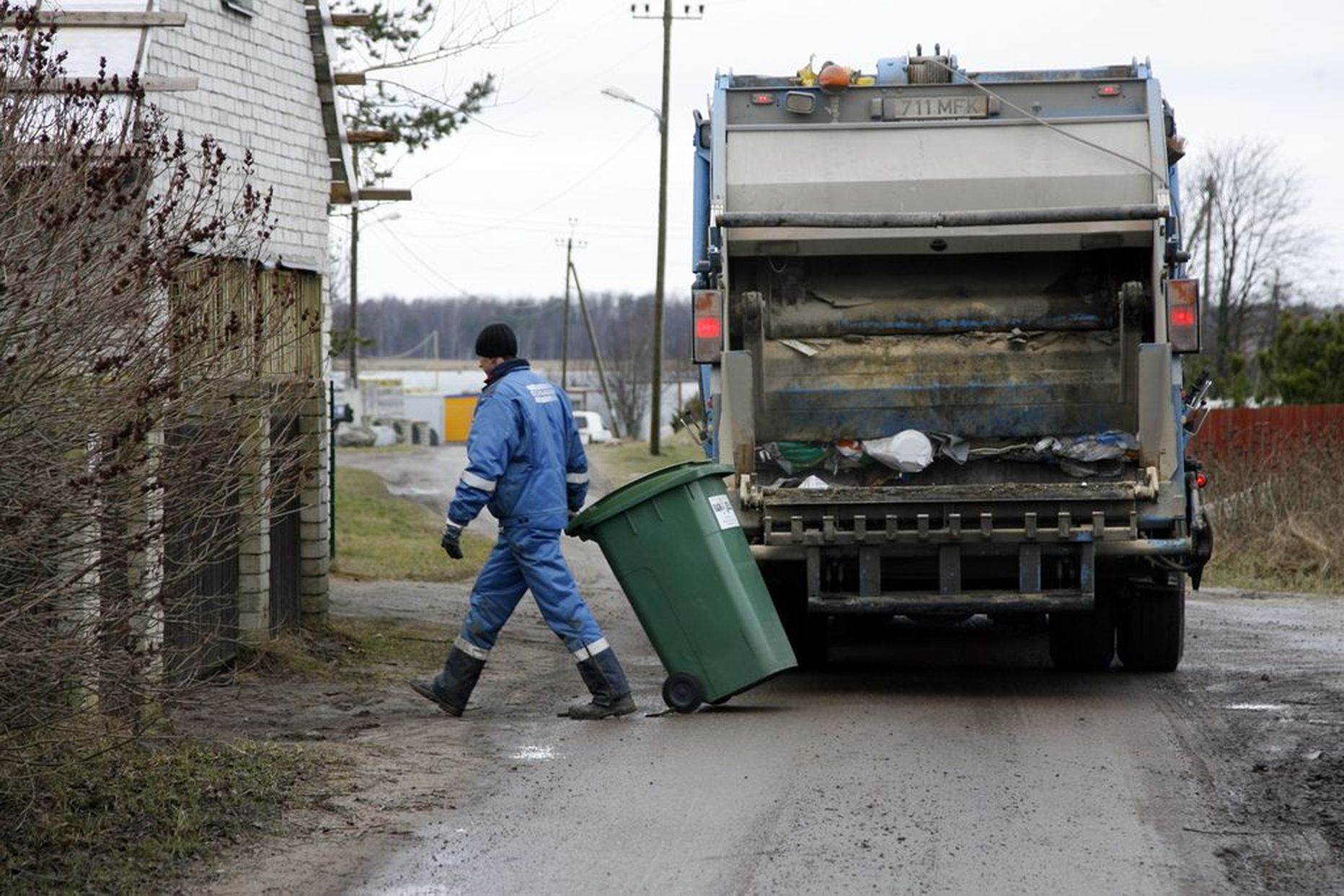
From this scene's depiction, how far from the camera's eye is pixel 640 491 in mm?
8234

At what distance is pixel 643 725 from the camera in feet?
26.5

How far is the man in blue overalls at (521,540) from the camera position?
26.8 feet

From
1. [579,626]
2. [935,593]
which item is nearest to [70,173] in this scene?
[579,626]

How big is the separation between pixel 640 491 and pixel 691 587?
48 centimetres

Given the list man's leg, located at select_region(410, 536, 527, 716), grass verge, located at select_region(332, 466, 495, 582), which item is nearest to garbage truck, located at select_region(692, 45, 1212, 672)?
man's leg, located at select_region(410, 536, 527, 716)

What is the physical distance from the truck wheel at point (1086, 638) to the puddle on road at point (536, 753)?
3.23m

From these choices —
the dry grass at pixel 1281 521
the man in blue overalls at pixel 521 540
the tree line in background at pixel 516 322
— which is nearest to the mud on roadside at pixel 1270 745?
the man in blue overalls at pixel 521 540

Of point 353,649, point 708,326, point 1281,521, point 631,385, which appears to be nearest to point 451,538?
point 708,326

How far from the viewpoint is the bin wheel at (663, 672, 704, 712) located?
26.9 feet

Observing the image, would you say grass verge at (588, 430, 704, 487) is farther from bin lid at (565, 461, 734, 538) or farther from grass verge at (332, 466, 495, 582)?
bin lid at (565, 461, 734, 538)

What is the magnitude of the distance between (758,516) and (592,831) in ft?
9.82

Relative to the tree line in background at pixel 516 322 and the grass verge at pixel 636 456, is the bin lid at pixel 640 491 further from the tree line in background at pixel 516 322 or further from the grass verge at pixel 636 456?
the tree line in background at pixel 516 322

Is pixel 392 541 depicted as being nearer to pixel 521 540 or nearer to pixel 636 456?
pixel 521 540

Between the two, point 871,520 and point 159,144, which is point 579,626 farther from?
point 159,144
